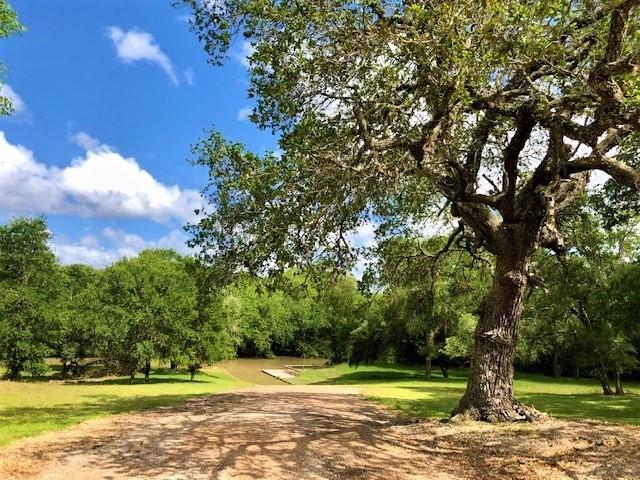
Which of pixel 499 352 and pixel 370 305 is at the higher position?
pixel 370 305

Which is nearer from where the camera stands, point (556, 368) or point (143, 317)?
point (143, 317)

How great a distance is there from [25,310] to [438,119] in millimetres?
27229

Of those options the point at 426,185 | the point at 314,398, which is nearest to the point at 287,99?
the point at 426,185

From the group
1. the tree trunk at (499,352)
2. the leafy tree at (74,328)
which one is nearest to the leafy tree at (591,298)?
the tree trunk at (499,352)

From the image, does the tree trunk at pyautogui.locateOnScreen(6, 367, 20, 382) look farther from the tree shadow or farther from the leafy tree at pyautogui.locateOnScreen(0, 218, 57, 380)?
the tree shadow

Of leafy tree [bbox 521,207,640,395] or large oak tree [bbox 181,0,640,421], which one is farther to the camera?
leafy tree [bbox 521,207,640,395]

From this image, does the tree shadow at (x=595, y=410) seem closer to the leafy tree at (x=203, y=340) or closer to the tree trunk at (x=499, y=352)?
the tree trunk at (x=499, y=352)

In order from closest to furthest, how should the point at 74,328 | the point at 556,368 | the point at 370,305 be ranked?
the point at 370,305
the point at 74,328
the point at 556,368

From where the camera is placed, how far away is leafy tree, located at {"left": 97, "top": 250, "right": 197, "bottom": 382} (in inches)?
1134

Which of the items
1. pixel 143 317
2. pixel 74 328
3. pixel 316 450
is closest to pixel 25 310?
pixel 74 328

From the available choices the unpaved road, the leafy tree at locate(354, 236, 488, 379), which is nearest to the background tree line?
the leafy tree at locate(354, 236, 488, 379)

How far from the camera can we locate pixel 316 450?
29.5ft

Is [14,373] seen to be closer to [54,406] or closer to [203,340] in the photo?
[203,340]

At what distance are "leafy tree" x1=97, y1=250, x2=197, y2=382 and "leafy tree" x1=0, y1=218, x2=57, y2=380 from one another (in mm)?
3136
